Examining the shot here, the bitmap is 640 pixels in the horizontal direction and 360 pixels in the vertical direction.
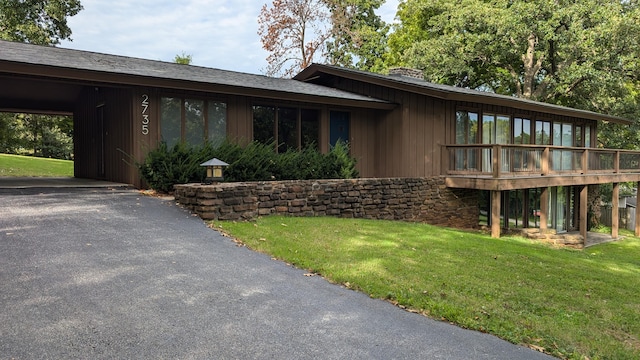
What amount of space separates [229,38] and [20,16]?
13.9 m

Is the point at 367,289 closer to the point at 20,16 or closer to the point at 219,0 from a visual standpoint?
the point at 219,0

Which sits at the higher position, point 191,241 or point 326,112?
point 326,112

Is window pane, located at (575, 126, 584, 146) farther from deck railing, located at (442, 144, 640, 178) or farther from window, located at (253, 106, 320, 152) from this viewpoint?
window, located at (253, 106, 320, 152)

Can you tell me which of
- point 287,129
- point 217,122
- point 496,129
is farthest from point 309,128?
point 496,129

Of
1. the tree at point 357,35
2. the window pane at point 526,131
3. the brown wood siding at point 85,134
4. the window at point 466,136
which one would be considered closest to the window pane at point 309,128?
the window at point 466,136

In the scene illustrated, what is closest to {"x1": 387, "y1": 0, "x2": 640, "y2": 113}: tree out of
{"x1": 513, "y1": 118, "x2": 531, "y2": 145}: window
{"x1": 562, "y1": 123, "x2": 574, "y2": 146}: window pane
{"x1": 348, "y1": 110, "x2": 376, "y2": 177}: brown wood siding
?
{"x1": 562, "y1": 123, "x2": 574, "y2": 146}: window pane

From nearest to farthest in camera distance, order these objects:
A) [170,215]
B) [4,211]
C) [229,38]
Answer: [4,211], [170,215], [229,38]

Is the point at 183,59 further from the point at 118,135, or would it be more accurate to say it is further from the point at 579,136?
the point at 579,136

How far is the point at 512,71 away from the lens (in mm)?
25641

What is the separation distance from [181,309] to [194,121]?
781cm

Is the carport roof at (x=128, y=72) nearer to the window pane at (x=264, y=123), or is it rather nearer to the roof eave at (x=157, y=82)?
the roof eave at (x=157, y=82)

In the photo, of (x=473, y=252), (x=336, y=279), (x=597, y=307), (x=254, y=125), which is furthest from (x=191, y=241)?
(x=254, y=125)

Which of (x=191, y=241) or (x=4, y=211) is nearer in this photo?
(x=191, y=241)

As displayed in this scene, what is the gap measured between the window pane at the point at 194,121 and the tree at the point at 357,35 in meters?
20.9
